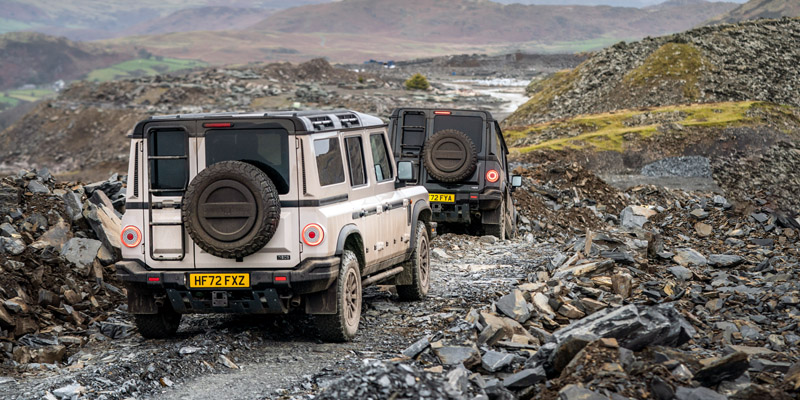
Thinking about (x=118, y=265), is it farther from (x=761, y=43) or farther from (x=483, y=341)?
(x=761, y=43)

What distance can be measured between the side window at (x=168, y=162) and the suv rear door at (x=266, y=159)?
0.65ft

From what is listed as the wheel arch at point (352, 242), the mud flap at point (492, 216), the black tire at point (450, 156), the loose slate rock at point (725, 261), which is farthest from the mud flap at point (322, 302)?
the mud flap at point (492, 216)

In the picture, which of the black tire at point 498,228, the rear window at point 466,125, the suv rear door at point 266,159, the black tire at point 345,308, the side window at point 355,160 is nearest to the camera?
the suv rear door at point 266,159

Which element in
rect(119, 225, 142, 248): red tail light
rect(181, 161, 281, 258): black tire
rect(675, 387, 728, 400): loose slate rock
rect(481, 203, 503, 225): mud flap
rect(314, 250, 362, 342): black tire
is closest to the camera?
rect(675, 387, 728, 400): loose slate rock

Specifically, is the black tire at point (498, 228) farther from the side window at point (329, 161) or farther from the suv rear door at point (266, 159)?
the suv rear door at point (266, 159)

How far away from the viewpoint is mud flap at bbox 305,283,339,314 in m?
8.77

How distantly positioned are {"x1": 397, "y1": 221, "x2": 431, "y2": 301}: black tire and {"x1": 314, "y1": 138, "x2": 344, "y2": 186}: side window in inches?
98.6

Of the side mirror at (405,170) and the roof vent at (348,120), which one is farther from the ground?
the roof vent at (348,120)

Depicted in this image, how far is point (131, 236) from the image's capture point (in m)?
8.66

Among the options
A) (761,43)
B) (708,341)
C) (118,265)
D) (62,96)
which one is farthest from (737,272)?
(62,96)

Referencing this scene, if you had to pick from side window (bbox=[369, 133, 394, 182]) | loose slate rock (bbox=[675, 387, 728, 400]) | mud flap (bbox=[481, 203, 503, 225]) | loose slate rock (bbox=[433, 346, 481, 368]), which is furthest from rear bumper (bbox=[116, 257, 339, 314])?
mud flap (bbox=[481, 203, 503, 225])

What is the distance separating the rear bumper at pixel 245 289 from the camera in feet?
27.7

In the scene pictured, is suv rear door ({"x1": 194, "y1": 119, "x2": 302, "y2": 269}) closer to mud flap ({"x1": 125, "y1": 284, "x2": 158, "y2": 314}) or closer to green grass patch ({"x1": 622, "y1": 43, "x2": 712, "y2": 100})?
mud flap ({"x1": 125, "y1": 284, "x2": 158, "y2": 314})

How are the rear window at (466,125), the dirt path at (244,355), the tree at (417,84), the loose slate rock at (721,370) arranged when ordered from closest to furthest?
the loose slate rock at (721,370)
the dirt path at (244,355)
the rear window at (466,125)
the tree at (417,84)
